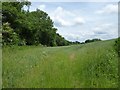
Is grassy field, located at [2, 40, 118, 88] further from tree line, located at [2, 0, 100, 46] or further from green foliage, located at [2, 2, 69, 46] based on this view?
green foliage, located at [2, 2, 69, 46]

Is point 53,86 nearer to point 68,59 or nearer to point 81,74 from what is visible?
point 81,74

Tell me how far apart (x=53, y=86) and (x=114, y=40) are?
2.03m

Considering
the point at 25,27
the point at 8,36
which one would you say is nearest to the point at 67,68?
Answer: the point at 8,36

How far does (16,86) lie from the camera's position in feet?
17.9

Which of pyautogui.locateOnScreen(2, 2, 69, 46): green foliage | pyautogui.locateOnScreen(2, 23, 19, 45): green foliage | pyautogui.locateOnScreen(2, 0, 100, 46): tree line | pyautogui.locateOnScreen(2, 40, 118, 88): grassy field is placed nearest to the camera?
pyautogui.locateOnScreen(2, 40, 118, 88): grassy field

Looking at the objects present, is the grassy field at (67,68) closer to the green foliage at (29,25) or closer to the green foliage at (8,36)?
the green foliage at (8,36)

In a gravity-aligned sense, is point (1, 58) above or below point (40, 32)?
below

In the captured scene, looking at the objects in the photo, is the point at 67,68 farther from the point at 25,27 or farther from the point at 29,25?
the point at 25,27

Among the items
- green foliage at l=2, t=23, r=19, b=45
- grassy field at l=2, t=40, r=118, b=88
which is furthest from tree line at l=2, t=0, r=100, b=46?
grassy field at l=2, t=40, r=118, b=88

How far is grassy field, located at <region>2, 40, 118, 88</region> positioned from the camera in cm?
538

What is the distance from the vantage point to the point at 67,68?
5.86 m

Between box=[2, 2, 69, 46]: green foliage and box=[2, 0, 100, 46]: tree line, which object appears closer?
box=[2, 0, 100, 46]: tree line

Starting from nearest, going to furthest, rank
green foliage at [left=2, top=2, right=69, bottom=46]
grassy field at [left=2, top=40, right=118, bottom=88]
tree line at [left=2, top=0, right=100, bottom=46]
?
1. grassy field at [left=2, top=40, right=118, bottom=88]
2. tree line at [left=2, top=0, right=100, bottom=46]
3. green foliage at [left=2, top=2, right=69, bottom=46]

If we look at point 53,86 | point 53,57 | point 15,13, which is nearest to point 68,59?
point 53,57
